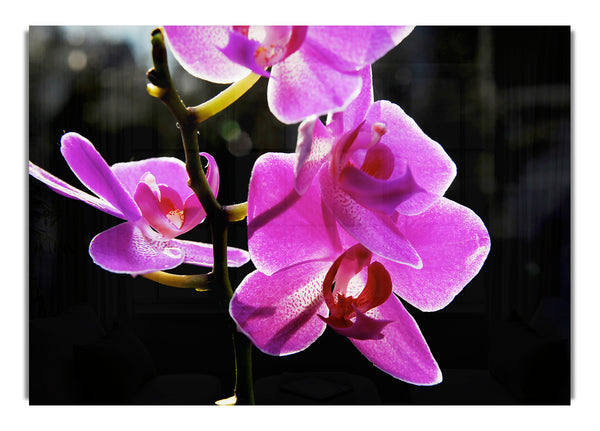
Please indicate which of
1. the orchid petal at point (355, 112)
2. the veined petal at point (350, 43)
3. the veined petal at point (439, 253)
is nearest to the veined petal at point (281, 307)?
the veined petal at point (439, 253)

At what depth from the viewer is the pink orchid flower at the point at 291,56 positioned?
2.79ft

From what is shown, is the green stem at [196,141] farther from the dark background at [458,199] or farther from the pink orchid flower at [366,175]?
the dark background at [458,199]

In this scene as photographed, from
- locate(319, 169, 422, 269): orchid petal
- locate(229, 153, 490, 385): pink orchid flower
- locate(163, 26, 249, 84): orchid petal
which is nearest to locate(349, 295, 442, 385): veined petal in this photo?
locate(229, 153, 490, 385): pink orchid flower

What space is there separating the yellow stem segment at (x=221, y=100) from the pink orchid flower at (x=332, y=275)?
110 millimetres

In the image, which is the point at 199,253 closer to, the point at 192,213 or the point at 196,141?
the point at 192,213

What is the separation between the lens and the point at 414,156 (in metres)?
1.04

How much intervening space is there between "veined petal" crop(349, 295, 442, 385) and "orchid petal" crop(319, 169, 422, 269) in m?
0.16

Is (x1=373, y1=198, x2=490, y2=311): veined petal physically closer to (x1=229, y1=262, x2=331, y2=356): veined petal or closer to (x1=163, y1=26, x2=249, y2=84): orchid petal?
(x1=229, y1=262, x2=331, y2=356): veined petal

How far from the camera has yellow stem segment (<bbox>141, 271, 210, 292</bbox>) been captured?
956mm

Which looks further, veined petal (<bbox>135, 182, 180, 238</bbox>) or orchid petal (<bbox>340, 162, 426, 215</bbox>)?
veined petal (<bbox>135, 182, 180, 238</bbox>)

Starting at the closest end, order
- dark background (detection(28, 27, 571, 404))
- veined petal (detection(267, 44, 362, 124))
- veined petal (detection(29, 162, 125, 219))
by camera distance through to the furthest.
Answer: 1. veined petal (detection(267, 44, 362, 124))
2. veined petal (detection(29, 162, 125, 219))
3. dark background (detection(28, 27, 571, 404))

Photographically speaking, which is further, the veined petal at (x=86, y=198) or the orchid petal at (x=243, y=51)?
the veined petal at (x=86, y=198)

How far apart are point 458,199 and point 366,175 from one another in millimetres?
667

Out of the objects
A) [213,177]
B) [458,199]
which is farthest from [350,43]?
[458,199]
